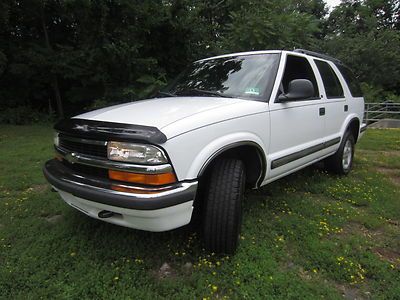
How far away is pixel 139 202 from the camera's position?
2.13 meters

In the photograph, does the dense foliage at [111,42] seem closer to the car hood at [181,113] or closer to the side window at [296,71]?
the side window at [296,71]

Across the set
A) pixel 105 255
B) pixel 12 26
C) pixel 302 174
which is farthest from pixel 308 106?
pixel 12 26

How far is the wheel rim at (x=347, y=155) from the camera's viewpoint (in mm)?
4969

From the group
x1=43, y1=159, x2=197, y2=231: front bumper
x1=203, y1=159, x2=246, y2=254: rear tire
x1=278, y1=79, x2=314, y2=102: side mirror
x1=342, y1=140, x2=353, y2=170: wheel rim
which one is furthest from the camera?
x1=342, y1=140, x2=353, y2=170: wheel rim

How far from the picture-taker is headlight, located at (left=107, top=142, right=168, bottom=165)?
217 cm

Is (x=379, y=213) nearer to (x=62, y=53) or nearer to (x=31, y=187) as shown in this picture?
(x=31, y=187)

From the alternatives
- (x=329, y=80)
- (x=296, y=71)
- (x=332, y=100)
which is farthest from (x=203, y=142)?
(x=329, y=80)

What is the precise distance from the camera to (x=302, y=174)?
16.4 feet

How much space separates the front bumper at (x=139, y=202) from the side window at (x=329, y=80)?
2889 millimetres

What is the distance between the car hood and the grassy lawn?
1107 millimetres

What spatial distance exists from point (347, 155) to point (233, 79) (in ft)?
8.92

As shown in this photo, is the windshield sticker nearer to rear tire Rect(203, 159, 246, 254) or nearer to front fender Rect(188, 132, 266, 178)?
front fender Rect(188, 132, 266, 178)

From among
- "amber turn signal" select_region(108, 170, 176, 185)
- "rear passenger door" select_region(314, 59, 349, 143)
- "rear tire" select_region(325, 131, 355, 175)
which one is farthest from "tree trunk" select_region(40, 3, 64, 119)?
"amber turn signal" select_region(108, 170, 176, 185)

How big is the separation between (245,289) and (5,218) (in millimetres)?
2661
